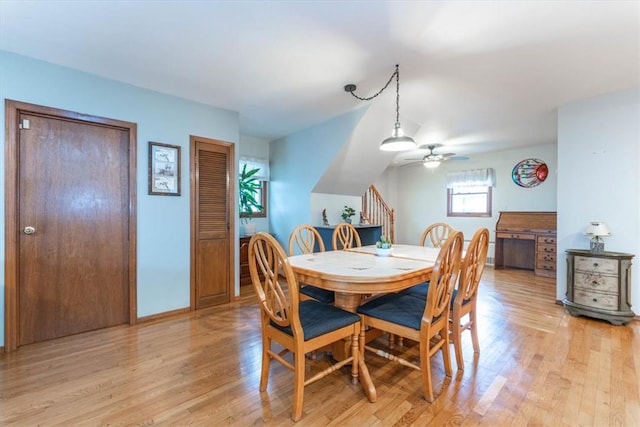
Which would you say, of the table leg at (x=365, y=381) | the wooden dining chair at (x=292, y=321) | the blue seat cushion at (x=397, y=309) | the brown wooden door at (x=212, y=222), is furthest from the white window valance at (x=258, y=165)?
the table leg at (x=365, y=381)

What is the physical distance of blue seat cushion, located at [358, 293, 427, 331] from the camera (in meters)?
1.82

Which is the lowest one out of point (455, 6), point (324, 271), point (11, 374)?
point (11, 374)

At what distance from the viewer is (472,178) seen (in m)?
6.36

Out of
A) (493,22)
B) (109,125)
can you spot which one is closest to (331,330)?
(493,22)

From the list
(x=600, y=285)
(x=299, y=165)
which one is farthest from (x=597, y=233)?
(x=299, y=165)

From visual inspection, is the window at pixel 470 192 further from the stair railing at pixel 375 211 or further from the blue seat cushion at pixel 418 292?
the blue seat cushion at pixel 418 292

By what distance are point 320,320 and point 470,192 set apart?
5.92m

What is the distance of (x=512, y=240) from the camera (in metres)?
5.88

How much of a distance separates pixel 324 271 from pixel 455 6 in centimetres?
183

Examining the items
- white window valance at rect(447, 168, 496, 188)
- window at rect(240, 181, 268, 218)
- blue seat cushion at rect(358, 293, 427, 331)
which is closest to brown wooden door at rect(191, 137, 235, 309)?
window at rect(240, 181, 268, 218)

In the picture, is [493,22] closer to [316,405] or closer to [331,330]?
[331,330]

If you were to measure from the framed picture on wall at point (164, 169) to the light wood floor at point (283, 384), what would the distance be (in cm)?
Answer: 143

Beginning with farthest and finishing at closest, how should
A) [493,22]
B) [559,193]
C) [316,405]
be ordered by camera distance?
1. [559,193]
2. [493,22]
3. [316,405]

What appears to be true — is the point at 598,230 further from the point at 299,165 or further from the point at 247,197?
the point at 247,197
